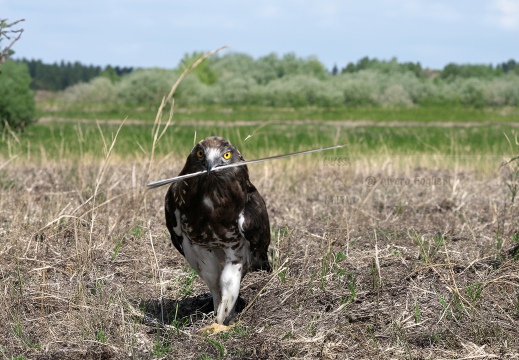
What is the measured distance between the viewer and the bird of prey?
4027 millimetres

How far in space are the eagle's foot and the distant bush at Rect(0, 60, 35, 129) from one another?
58.8 ft

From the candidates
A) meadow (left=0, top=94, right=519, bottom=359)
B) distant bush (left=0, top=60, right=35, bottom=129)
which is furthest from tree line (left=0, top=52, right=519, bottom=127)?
meadow (left=0, top=94, right=519, bottom=359)

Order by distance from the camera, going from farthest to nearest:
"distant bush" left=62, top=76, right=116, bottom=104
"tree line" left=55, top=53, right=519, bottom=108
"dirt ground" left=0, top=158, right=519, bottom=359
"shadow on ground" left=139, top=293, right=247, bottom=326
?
"distant bush" left=62, top=76, right=116, bottom=104 < "tree line" left=55, top=53, right=519, bottom=108 < "shadow on ground" left=139, top=293, right=247, bottom=326 < "dirt ground" left=0, top=158, right=519, bottom=359

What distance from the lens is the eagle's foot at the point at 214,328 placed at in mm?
4383

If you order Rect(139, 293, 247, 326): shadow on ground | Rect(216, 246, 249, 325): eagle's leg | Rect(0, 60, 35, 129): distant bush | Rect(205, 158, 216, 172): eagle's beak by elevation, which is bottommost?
Rect(139, 293, 247, 326): shadow on ground

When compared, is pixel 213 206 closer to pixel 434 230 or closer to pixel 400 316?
pixel 400 316

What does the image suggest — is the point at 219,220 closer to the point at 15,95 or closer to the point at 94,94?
the point at 15,95

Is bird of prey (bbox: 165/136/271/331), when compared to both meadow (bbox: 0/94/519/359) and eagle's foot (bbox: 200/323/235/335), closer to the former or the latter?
eagle's foot (bbox: 200/323/235/335)

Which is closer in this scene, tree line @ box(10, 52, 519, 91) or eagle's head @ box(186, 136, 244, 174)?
eagle's head @ box(186, 136, 244, 174)

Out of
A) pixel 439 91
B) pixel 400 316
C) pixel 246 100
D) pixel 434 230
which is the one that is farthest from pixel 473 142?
pixel 246 100

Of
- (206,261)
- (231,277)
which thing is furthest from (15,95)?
(231,277)

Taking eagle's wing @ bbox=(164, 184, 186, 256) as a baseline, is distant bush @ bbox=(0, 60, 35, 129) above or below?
above

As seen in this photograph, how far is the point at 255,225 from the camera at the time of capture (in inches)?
165

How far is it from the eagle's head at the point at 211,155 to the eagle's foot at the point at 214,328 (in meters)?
1.08
